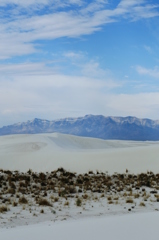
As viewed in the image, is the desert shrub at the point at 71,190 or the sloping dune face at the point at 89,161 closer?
the desert shrub at the point at 71,190

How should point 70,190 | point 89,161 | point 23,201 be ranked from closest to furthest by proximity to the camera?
1. point 23,201
2. point 70,190
3. point 89,161

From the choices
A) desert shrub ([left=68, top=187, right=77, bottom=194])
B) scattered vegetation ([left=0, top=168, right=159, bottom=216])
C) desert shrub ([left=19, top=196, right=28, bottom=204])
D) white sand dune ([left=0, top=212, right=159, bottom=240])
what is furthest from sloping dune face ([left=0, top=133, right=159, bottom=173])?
white sand dune ([left=0, top=212, right=159, bottom=240])

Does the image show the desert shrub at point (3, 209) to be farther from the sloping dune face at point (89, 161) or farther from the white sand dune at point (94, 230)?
the sloping dune face at point (89, 161)

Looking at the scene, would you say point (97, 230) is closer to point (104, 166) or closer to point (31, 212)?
point (31, 212)

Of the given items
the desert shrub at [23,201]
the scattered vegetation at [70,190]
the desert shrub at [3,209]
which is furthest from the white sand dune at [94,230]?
the desert shrub at [23,201]

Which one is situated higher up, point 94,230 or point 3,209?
point 94,230

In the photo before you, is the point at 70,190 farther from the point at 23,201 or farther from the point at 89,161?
the point at 89,161

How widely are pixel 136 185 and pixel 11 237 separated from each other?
9.91 m

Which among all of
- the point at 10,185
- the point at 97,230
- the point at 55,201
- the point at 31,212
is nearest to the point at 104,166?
the point at 10,185

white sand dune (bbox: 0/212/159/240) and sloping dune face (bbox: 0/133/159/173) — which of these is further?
sloping dune face (bbox: 0/133/159/173)

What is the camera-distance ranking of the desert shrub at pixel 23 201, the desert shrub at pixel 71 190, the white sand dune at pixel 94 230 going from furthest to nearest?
the desert shrub at pixel 71 190, the desert shrub at pixel 23 201, the white sand dune at pixel 94 230

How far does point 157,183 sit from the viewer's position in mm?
16906

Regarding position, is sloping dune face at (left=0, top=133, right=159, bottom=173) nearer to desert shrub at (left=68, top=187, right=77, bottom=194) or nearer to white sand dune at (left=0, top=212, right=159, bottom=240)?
desert shrub at (left=68, top=187, right=77, bottom=194)

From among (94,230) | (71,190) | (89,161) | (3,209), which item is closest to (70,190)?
(71,190)
